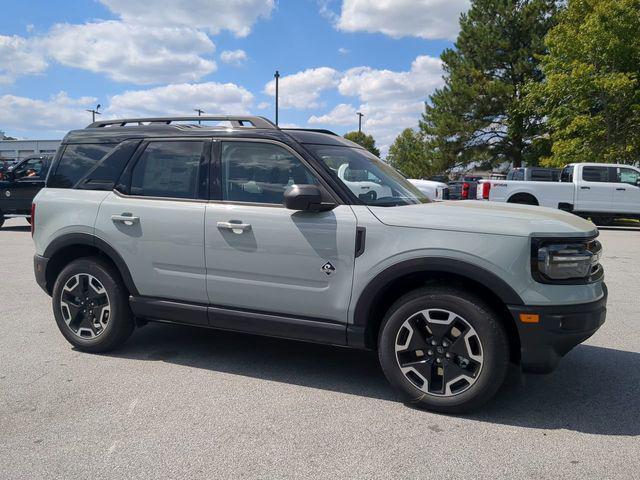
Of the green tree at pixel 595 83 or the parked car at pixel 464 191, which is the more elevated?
the green tree at pixel 595 83

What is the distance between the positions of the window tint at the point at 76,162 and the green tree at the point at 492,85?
29574 millimetres

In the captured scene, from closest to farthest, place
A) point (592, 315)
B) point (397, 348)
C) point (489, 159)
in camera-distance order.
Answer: point (592, 315)
point (397, 348)
point (489, 159)

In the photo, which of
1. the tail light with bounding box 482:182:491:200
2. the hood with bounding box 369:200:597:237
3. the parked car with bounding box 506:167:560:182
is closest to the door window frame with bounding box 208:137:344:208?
the hood with bounding box 369:200:597:237

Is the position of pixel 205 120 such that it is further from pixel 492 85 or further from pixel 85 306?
pixel 492 85

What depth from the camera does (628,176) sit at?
17141mm

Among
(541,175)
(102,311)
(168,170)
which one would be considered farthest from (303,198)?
(541,175)

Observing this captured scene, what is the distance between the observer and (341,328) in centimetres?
379

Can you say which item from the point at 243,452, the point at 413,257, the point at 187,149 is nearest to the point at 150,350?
the point at 187,149

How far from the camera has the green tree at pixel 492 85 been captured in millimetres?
31688

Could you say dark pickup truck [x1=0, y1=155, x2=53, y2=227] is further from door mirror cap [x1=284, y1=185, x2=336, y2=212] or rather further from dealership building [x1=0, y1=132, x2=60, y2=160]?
dealership building [x1=0, y1=132, x2=60, y2=160]

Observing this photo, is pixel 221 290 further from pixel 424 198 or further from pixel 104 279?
pixel 424 198

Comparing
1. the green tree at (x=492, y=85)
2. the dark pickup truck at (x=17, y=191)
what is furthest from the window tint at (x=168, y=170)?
the green tree at (x=492, y=85)

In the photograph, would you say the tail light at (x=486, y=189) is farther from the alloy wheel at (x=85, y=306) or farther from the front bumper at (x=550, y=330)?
the alloy wheel at (x=85, y=306)

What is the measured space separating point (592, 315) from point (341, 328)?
1579mm
